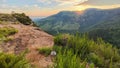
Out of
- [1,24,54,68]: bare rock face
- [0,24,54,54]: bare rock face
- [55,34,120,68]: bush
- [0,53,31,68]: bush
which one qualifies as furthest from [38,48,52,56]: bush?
[0,53,31,68]: bush

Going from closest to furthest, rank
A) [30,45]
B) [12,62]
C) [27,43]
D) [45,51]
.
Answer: [12,62], [45,51], [30,45], [27,43]

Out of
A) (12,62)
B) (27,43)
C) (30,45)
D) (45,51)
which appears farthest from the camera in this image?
(27,43)

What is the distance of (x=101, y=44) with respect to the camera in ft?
38.1

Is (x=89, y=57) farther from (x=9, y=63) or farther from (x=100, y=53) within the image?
(x=9, y=63)

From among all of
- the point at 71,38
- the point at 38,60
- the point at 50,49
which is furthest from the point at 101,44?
the point at 38,60

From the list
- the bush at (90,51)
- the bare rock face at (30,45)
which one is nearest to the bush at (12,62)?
the bare rock face at (30,45)

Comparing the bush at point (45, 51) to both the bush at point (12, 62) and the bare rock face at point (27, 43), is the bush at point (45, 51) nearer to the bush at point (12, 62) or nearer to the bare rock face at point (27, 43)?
the bare rock face at point (27, 43)

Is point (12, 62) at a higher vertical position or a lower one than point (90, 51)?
higher

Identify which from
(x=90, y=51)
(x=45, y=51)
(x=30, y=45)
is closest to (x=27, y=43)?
(x=30, y=45)

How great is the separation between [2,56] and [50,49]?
367 centimetres

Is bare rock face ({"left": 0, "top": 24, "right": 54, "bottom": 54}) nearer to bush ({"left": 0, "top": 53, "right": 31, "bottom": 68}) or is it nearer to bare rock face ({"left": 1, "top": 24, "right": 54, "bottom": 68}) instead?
bare rock face ({"left": 1, "top": 24, "right": 54, "bottom": 68})

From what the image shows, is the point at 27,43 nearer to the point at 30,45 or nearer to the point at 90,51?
the point at 30,45

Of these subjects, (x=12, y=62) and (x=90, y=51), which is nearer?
(x=12, y=62)

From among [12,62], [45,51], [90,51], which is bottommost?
[90,51]
